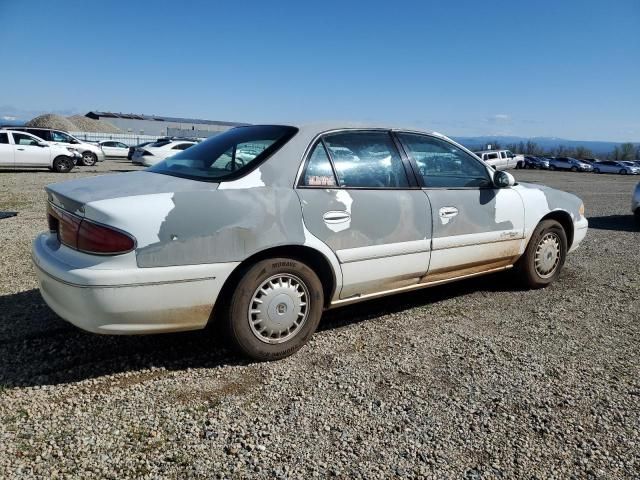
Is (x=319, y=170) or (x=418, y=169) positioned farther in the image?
(x=418, y=169)

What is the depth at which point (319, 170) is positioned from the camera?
10.8ft

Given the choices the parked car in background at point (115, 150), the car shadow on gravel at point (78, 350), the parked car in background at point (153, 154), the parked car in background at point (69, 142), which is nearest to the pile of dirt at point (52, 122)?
the parked car in background at point (115, 150)

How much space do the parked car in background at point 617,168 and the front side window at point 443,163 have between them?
160 ft

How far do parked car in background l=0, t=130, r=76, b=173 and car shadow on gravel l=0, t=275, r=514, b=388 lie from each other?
51.8 ft

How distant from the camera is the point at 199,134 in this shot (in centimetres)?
7331

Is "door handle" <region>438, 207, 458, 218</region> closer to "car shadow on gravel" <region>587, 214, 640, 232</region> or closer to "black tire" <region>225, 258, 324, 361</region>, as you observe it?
"black tire" <region>225, 258, 324, 361</region>

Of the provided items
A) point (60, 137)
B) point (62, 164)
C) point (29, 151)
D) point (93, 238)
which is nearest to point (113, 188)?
point (93, 238)

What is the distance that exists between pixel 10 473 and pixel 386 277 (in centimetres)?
246

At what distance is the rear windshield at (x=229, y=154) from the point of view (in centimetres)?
319

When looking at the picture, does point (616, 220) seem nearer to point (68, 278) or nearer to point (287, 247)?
point (287, 247)

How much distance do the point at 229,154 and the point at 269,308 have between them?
116 cm

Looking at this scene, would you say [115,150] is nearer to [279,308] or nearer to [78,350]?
[78,350]

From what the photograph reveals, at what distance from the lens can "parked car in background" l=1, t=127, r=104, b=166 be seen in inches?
845

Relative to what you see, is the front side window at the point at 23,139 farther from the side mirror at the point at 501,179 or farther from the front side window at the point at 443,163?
the side mirror at the point at 501,179
